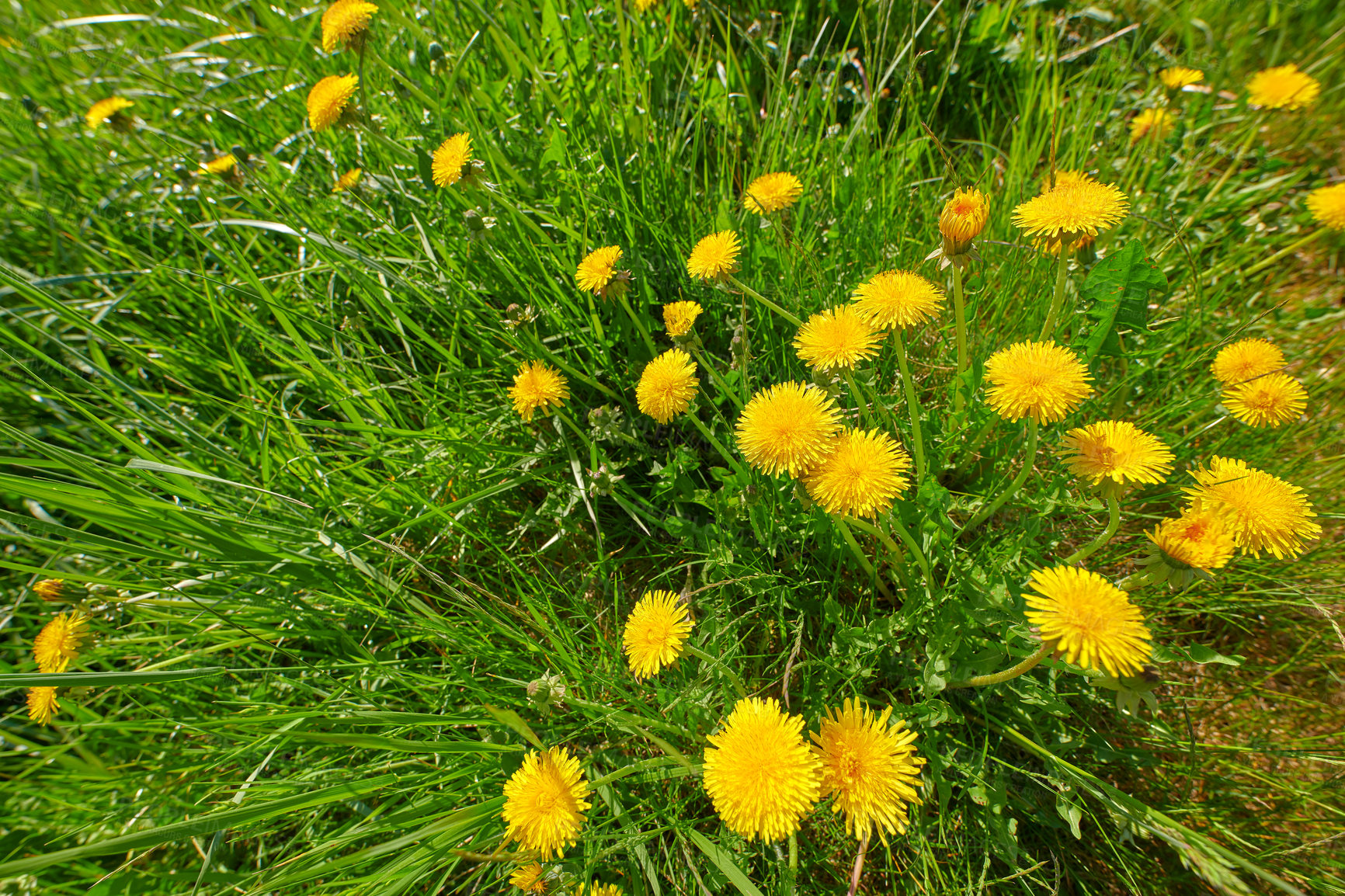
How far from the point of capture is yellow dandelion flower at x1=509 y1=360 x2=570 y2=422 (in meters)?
1.43

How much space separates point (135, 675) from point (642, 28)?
6.78 feet

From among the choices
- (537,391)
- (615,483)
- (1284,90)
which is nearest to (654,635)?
(615,483)

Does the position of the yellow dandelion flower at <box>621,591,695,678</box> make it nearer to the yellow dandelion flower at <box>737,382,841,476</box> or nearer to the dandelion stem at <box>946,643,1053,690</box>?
the yellow dandelion flower at <box>737,382,841,476</box>

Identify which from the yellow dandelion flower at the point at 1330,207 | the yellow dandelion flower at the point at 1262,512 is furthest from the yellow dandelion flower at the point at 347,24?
the yellow dandelion flower at the point at 1330,207

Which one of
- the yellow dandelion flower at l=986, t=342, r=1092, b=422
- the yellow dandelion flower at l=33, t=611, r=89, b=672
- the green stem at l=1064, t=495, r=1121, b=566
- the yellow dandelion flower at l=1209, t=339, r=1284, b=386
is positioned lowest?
the yellow dandelion flower at l=33, t=611, r=89, b=672

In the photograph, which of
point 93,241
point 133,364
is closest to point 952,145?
point 133,364

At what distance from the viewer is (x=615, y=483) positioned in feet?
5.03

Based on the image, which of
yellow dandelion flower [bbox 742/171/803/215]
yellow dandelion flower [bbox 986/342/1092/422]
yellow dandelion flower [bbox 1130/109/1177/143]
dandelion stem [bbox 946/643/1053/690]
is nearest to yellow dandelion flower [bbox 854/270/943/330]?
yellow dandelion flower [bbox 986/342/1092/422]

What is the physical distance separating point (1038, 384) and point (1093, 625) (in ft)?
1.20

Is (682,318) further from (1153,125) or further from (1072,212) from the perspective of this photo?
(1153,125)

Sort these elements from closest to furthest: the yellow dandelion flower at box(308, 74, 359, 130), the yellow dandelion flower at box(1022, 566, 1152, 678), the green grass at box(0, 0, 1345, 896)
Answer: the yellow dandelion flower at box(1022, 566, 1152, 678) → the green grass at box(0, 0, 1345, 896) → the yellow dandelion flower at box(308, 74, 359, 130)

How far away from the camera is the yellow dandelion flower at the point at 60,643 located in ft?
4.59

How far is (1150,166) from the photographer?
1.85 m

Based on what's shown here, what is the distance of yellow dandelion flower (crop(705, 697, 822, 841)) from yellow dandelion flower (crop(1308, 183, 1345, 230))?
1.91 meters
